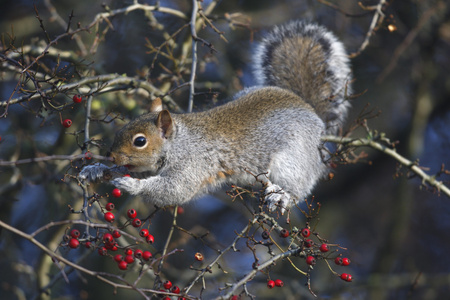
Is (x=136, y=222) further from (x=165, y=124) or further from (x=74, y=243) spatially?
(x=165, y=124)

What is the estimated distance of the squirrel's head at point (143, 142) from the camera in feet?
10.6

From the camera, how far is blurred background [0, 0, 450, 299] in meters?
4.47

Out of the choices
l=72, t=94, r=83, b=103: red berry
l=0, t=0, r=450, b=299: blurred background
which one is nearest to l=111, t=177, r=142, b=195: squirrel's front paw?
l=72, t=94, r=83, b=103: red berry

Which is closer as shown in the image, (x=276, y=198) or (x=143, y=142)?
(x=143, y=142)

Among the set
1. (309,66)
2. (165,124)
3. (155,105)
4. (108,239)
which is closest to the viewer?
(108,239)

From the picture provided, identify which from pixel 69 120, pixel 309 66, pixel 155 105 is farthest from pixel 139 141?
pixel 309 66

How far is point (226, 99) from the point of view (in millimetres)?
4578

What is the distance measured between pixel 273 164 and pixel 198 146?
22.8 inches

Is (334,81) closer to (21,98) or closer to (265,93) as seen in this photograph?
(265,93)

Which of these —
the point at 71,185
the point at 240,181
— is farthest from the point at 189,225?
the point at 240,181

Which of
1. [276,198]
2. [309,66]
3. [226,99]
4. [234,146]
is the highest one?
[309,66]

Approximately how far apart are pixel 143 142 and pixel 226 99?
142cm

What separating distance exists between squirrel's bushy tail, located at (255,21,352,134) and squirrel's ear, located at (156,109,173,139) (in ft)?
4.97

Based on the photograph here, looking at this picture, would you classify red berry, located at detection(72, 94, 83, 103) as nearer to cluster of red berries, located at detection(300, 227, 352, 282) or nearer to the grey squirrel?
the grey squirrel
